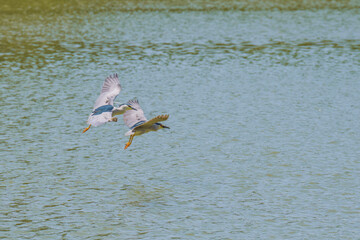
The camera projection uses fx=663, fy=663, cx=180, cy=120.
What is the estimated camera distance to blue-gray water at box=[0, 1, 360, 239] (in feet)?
51.4

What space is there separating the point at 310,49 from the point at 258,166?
78.2 feet

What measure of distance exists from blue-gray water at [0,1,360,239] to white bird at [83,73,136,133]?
2.10 meters

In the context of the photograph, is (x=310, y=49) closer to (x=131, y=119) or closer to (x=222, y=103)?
(x=222, y=103)

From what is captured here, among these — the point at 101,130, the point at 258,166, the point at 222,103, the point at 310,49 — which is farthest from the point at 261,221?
the point at 310,49

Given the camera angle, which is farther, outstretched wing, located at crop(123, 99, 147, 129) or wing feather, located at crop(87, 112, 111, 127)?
outstretched wing, located at crop(123, 99, 147, 129)

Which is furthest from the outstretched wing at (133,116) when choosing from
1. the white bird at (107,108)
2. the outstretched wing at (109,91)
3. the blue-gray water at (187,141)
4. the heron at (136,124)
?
the blue-gray water at (187,141)

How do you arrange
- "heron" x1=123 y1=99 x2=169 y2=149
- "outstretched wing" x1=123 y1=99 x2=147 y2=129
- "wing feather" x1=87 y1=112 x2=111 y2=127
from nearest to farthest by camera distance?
"wing feather" x1=87 y1=112 x2=111 y2=127, "heron" x1=123 y1=99 x2=169 y2=149, "outstretched wing" x1=123 y1=99 x2=147 y2=129

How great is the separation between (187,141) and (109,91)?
14.4 feet

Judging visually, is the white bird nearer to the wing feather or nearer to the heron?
the wing feather

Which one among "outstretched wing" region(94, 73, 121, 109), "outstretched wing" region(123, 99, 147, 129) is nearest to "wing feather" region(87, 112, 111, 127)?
"outstretched wing" region(123, 99, 147, 129)

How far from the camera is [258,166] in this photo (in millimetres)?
19844

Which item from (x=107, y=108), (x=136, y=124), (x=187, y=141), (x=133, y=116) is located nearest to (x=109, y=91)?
(x=133, y=116)

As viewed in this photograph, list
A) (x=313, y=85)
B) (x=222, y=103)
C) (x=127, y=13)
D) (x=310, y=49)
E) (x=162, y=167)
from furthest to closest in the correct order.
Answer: (x=127, y=13) → (x=310, y=49) → (x=313, y=85) → (x=222, y=103) → (x=162, y=167)

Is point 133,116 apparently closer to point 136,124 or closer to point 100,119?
point 136,124
